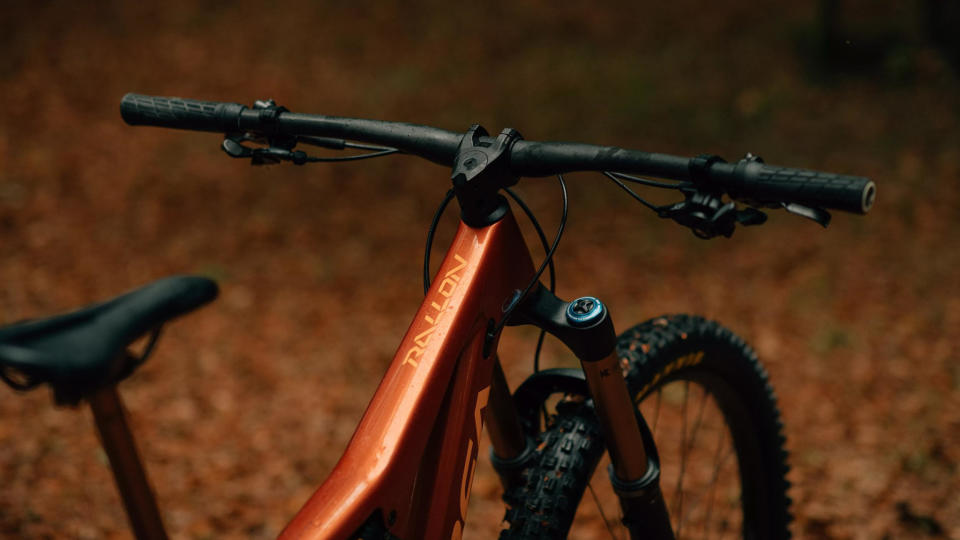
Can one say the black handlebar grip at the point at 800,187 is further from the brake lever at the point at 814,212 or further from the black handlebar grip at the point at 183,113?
the black handlebar grip at the point at 183,113

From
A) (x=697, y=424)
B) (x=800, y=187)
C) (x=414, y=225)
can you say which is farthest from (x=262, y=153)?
(x=414, y=225)

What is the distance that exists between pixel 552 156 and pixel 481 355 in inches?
15.4

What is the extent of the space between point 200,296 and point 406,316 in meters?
3.46

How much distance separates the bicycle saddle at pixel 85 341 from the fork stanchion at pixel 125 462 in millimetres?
36

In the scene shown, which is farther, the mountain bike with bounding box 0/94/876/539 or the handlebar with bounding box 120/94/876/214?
the handlebar with bounding box 120/94/876/214

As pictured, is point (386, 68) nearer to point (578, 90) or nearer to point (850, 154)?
point (578, 90)

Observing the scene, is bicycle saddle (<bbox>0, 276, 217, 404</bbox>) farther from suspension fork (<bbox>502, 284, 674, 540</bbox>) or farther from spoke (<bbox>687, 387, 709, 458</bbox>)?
spoke (<bbox>687, 387, 709, 458</bbox>)

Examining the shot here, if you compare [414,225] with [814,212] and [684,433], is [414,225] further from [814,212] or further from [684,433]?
[814,212]

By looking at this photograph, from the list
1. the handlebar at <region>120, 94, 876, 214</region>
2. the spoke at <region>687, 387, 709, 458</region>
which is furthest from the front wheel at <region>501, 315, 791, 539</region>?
the handlebar at <region>120, 94, 876, 214</region>

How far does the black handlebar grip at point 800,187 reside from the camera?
1094mm

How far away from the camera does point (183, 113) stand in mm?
1664

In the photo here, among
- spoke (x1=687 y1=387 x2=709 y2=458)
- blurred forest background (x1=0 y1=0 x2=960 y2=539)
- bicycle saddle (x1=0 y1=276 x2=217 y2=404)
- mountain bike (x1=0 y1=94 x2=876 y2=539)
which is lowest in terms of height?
bicycle saddle (x1=0 y1=276 x2=217 y2=404)

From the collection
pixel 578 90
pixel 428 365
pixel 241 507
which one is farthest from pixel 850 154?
pixel 428 365

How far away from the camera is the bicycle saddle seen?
88 cm
